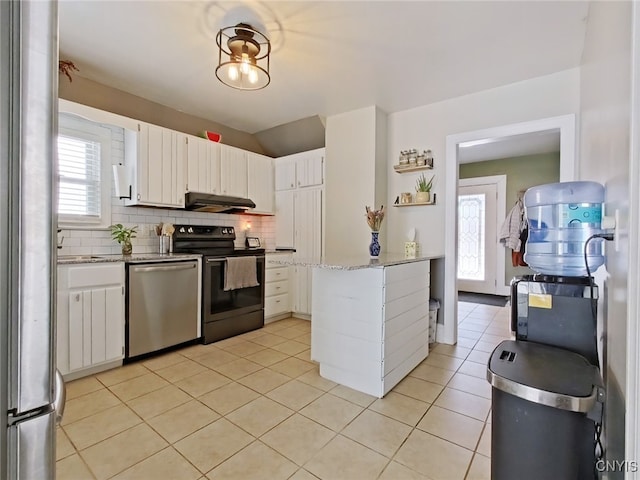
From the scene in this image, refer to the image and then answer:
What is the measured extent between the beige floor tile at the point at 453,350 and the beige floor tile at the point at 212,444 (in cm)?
210

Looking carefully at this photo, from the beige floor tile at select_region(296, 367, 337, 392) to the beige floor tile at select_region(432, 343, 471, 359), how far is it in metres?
1.29

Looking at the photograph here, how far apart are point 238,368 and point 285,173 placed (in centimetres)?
273

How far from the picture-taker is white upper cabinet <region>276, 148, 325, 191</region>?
4.09 meters

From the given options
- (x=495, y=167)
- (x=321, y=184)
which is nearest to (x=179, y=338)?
(x=321, y=184)

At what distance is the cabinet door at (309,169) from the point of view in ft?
13.4

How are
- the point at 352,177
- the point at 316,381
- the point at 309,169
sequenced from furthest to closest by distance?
the point at 309,169 → the point at 352,177 → the point at 316,381

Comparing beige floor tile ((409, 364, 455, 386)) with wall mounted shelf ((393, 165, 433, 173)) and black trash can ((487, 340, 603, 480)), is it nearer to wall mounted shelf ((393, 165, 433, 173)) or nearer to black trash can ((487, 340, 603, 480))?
black trash can ((487, 340, 603, 480))

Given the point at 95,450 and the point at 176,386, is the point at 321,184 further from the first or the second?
the point at 95,450

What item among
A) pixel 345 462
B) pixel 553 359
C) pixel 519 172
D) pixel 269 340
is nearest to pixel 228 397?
pixel 345 462

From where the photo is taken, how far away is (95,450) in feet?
5.29

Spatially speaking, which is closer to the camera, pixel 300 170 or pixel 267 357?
pixel 267 357

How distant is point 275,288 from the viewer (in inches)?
159

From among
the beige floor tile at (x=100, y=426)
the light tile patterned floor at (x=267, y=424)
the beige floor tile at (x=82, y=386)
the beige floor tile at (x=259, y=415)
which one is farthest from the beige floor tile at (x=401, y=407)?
the beige floor tile at (x=82, y=386)

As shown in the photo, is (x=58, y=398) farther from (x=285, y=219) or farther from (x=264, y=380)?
(x=285, y=219)
